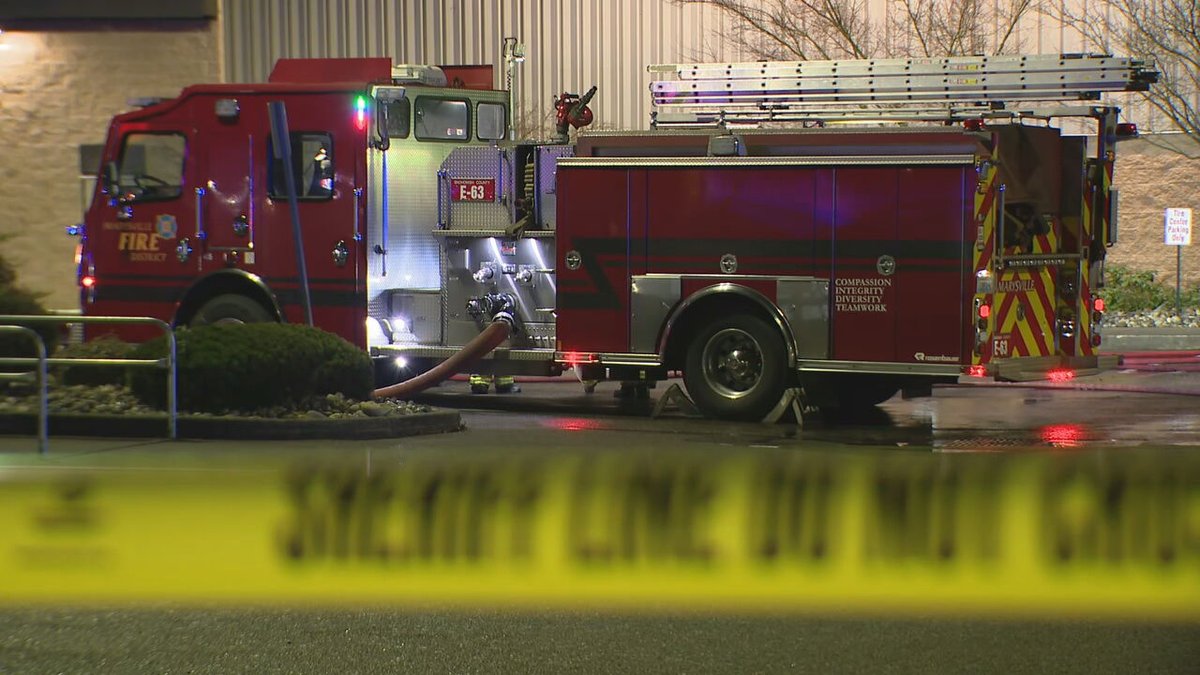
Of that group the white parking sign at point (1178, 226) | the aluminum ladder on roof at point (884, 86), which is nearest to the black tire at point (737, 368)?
the aluminum ladder on roof at point (884, 86)

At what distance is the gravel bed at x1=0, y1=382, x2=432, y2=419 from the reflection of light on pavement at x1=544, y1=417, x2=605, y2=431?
111 centimetres

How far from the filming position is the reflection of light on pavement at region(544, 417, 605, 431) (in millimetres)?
13086

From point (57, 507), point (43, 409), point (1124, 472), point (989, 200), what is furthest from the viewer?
point (989, 200)

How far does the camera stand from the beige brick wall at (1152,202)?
105 feet

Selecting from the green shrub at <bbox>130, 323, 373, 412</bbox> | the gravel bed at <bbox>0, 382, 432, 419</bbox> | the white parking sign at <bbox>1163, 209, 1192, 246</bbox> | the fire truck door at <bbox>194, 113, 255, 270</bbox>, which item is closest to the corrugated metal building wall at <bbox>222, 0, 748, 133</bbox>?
the white parking sign at <bbox>1163, 209, 1192, 246</bbox>

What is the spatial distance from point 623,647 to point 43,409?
599cm

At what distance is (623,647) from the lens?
5789 mm

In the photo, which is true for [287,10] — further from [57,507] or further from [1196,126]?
[57,507]

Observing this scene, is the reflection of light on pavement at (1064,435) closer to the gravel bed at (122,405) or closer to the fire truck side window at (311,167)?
the gravel bed at (122,405)

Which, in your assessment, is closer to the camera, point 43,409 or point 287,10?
point 43,409

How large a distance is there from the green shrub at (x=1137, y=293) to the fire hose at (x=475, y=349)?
16.7 meters

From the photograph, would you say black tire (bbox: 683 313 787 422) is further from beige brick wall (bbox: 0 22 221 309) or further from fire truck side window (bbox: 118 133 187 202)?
beige brick wall (bbox: 0 22 221 309)

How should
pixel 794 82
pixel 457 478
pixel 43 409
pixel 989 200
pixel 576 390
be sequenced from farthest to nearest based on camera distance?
pixel 576 390 → pixel 794 82 → pixel 989 200 → pixel 43 409 → pixel 457 478

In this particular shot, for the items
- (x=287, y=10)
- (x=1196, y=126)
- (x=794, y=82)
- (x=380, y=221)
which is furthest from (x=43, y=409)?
(x=287, y=10)
